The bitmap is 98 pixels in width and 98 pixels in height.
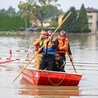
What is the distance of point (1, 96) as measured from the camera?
1227 cm

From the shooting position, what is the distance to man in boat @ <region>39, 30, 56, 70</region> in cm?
1407

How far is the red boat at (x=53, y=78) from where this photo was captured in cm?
1370

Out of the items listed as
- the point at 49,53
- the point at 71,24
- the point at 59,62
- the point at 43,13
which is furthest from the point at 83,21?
the point at 49,53

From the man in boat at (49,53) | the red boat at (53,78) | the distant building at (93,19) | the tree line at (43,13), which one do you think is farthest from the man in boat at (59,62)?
the distant building at (93,19)

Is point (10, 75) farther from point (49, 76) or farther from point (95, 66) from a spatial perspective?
point (95, 66)

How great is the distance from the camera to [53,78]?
45.4 ft

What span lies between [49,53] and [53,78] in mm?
807

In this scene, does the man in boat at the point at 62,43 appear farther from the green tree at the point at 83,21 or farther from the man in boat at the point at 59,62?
the green tree at the point at 83,21

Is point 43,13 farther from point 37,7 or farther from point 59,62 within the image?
point 59,62

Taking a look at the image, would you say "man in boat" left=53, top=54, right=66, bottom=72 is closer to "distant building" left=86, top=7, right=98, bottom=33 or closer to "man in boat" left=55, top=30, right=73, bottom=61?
"man in boat" left=55, top=30, right=73, bottom=61

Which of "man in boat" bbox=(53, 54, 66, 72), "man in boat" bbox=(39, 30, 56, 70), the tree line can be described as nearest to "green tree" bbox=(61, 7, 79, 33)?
the tree line

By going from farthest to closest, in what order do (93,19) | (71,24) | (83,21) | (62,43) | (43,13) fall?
(93,19), (43,13), (83,21), (71,24), (62,43)

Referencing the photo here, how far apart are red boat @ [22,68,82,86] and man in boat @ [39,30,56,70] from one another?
1.50 ft

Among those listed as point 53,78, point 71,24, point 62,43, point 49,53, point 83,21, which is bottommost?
point 71,24
